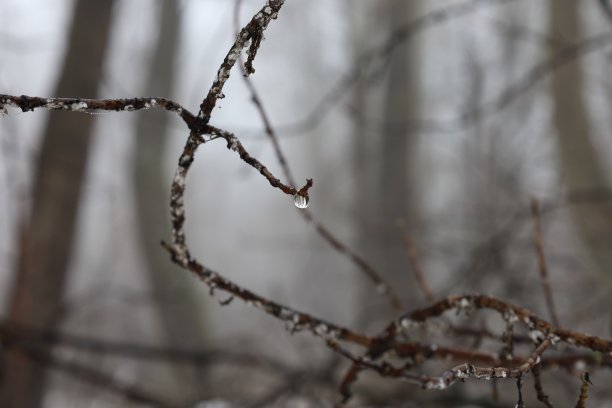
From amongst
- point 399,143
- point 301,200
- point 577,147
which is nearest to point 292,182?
point 301,200

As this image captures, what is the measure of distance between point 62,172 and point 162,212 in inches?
99.9

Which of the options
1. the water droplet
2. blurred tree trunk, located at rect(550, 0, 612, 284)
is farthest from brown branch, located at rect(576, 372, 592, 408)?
blurred tree trunk, located at rect(550, 0, 612, 284)

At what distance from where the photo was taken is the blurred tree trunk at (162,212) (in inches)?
176

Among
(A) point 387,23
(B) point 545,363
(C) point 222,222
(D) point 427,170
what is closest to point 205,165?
(C) point 222,222

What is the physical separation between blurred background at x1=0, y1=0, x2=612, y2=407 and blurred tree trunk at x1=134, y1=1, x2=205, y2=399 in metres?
0.02

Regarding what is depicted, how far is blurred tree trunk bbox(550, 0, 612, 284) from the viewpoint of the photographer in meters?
3.00

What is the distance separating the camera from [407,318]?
0.61m

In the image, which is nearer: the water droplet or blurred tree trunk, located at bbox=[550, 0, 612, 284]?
the water droplet

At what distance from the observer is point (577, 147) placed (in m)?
3.58

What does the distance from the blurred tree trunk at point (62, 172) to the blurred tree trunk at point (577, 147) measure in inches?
86.5

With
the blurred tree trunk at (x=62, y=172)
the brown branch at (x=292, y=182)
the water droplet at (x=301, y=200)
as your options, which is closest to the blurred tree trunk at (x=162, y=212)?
the blurred tree trunk at (x=62, y=172)

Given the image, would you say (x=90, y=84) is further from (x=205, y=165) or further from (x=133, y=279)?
(x=205, y=165)

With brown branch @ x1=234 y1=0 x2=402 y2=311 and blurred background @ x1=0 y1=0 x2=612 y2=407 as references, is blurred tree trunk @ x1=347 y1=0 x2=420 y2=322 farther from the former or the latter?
brown branch @ x1=234 y1=0 x2=402 y2=311

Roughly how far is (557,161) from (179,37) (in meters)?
3.42
